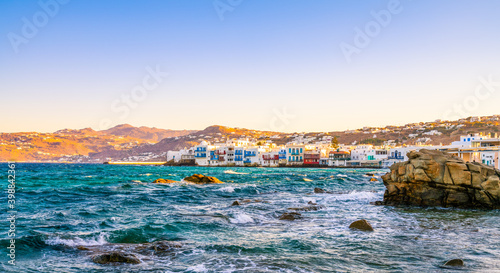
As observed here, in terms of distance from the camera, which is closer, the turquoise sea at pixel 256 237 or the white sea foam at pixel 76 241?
the turquoise sea at pixel 256 237

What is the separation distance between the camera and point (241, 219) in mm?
17422

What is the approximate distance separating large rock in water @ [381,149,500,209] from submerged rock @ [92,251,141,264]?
686 inches

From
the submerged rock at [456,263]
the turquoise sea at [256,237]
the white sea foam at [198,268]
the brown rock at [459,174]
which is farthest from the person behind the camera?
the brown rock at [459,174]

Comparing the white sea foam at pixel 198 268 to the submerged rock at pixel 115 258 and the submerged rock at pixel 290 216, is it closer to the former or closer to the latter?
the submerged rock at pixel 115 258

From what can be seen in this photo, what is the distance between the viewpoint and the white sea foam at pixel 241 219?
17.0m

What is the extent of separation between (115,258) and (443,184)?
18.4 metres

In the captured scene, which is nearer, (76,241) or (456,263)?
(456,263)

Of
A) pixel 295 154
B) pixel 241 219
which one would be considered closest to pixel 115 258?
pixel 241 219

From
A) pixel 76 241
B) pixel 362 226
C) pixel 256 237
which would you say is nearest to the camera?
pixel 76 241

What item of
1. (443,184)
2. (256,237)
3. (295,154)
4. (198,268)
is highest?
(443,184)

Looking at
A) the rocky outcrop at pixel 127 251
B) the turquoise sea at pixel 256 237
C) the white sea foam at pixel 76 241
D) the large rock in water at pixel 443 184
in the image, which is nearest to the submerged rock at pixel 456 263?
the turquoise sea at pixel 256 237

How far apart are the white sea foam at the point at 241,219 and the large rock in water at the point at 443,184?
33.6 ft

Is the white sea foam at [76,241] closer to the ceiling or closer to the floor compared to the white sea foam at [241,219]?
closer to the ceiling

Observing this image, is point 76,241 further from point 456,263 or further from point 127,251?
point 456,263
